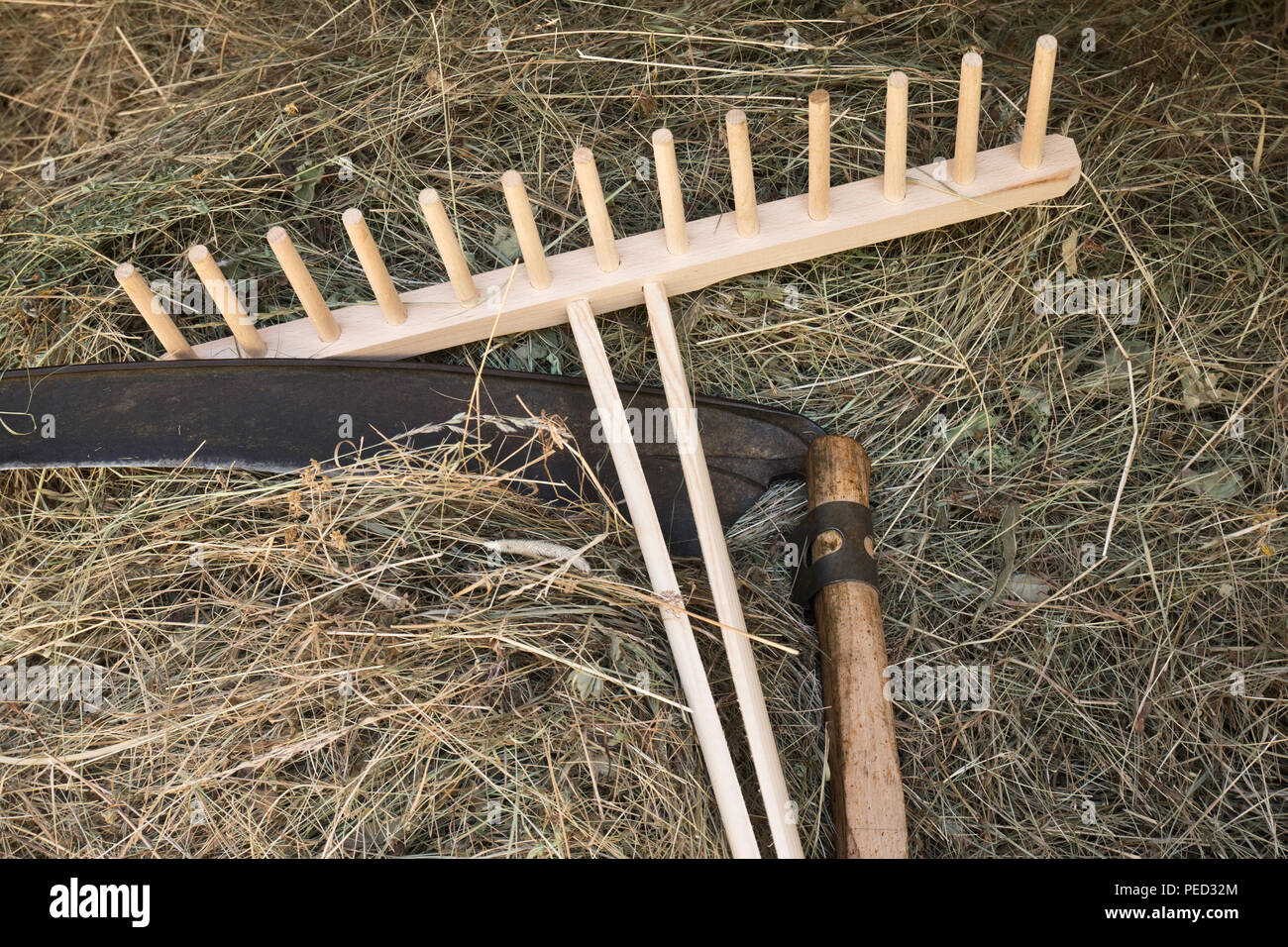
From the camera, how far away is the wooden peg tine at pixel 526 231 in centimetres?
233

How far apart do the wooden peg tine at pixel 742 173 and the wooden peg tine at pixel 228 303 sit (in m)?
1.15

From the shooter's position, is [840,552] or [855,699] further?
[840,552]

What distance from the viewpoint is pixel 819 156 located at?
7.97 feet

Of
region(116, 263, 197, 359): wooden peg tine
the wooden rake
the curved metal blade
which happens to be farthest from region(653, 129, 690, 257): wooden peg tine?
region(116, 263, 197, 359): wooden peg tine

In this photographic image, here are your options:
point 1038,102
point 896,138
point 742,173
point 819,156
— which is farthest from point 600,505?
point 1038,102

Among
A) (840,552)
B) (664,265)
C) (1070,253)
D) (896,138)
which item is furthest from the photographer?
(1070,253)

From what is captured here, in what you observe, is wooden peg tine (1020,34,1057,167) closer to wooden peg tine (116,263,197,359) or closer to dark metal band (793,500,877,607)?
dark metal band (793,500,877,607)

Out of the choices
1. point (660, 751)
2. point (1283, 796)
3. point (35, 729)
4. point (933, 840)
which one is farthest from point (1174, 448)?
point (35, 729)

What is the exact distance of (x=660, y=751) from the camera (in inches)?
88.7

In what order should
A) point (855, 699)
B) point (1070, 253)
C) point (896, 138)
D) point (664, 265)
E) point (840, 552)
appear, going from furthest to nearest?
1. point (1070, 253)
2. point (664, 265)
3. point (896, 138)
4. point (840, 552)
5. point (855, 699)

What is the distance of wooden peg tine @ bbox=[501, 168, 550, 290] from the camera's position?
233 cm

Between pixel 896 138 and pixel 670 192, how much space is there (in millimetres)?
523

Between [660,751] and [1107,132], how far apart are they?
2000mm

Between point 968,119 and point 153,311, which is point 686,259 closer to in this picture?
point 968,119
